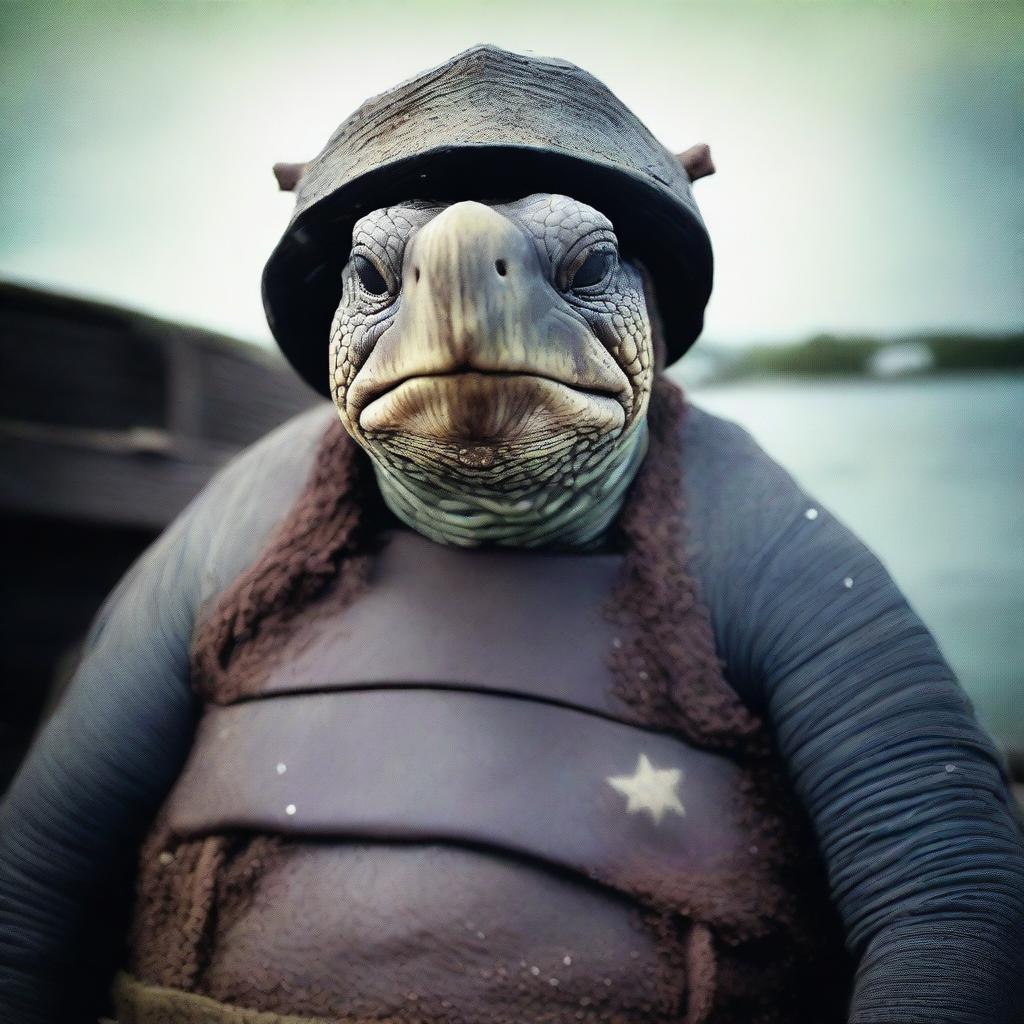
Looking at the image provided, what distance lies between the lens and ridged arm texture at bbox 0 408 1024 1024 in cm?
86

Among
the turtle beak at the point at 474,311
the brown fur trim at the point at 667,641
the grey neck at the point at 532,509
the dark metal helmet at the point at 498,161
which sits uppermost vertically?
the dark metal helmet at the point at 498,161

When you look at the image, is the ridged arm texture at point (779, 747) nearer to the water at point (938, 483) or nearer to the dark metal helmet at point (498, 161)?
the dark metal helmet at point (498, 161)

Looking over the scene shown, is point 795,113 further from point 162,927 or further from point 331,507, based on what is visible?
point 162,927

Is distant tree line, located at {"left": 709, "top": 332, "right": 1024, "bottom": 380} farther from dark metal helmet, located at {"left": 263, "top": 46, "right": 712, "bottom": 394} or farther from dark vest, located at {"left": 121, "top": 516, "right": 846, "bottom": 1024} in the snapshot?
dark vest, located at {"left": 121, "top": 516, "right": 846, "bottom": 1024}

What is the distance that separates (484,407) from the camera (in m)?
0.79

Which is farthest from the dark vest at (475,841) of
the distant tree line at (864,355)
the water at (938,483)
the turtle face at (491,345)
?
the distant tree line at (864,355)

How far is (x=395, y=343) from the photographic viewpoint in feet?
2.68

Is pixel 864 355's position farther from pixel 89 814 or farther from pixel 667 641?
pixel 89 814

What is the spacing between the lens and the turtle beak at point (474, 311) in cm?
76

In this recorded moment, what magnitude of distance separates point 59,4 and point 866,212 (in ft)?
4.54

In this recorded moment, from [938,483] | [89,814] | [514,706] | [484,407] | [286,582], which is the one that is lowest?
[938,483]

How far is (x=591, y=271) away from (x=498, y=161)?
140 millimetres

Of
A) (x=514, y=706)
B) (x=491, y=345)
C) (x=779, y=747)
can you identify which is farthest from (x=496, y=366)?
(x=779, y=747)

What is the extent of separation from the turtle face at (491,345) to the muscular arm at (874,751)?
0.21 meters
